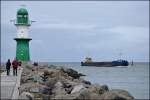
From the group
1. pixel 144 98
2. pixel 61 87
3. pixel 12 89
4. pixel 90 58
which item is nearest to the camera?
pixel 12 89

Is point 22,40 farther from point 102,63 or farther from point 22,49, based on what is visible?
point 102,63

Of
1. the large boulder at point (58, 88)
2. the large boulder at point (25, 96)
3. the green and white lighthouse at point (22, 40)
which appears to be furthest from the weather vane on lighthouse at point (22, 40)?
the large boulder at point (25, 96)

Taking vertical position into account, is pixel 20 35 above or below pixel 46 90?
above

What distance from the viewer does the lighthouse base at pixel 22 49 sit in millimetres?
30875

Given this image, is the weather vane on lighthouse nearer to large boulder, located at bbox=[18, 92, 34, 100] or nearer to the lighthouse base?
the lighthouse base

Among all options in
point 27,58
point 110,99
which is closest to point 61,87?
point 110,99

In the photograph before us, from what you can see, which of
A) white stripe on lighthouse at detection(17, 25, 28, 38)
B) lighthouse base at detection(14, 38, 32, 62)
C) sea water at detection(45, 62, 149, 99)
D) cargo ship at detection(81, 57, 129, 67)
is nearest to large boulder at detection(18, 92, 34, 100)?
sea water at detection(45, 62, 149, 99)

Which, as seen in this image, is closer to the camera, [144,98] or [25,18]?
[144,98]

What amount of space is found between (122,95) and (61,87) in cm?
318

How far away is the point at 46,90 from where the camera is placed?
13266 millimetres

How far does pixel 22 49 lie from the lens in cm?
3098

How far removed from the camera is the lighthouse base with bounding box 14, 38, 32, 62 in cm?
3088

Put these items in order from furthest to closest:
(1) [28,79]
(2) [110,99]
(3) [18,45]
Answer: (3) [18,45] → (1) [28,79] → (2) [110,99]

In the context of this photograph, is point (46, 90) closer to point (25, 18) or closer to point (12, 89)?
point (12, 89)
